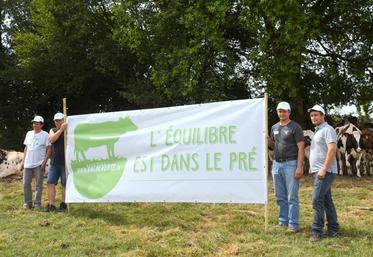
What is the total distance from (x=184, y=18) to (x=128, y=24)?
2.64 metres

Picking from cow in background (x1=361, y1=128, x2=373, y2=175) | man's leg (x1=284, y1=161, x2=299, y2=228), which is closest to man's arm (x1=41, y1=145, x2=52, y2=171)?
man's leg (x1=284, y1=161, x2=299, y2=228)

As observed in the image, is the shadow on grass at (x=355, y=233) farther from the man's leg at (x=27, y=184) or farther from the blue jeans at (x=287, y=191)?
the man's leg at (x=27, y=184)

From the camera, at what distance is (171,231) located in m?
8.01

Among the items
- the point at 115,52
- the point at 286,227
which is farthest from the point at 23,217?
the point at 115,52

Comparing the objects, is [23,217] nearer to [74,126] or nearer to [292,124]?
[74,126]

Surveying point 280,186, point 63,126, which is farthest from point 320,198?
point 63,126

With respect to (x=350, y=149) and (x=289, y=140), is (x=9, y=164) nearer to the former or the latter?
(x=350, y=149)

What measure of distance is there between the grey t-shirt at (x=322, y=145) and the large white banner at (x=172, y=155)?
89 centimetres

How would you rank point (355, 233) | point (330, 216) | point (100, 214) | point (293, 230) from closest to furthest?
point (330, 216), point (355, 233), point (293, 230), point (100, 214)

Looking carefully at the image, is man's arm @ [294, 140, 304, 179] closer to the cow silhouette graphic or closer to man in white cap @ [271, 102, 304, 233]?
man in white cap @ [271, 102, 304, 233]

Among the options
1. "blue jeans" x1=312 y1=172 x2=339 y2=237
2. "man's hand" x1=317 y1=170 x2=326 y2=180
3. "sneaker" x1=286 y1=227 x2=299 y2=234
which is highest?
"man's hand" x1=317 y1=170 x2=326 y2=180

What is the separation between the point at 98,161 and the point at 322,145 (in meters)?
4.31

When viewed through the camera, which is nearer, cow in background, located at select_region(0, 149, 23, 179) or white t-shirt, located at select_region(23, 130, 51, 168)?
white t-shirt, located at select_region(23, 130, 51, 168)

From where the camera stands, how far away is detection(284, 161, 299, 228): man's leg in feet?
25.3
